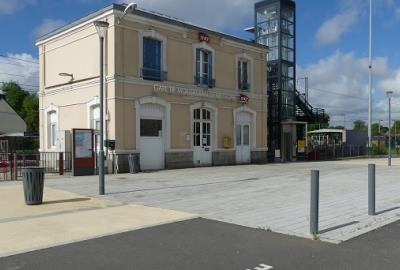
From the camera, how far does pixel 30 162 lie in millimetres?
22266

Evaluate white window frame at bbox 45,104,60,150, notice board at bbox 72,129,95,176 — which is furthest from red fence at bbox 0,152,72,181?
white window frame at bbox 45,104,60,150

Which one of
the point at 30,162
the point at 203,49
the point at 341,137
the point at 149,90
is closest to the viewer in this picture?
the point at 30,162

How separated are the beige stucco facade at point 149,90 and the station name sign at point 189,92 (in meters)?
0.05

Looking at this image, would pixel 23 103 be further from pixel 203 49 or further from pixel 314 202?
pixel 314 202

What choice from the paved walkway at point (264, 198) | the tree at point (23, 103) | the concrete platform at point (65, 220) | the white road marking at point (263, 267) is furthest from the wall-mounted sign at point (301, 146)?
the tree at point (23, 103)

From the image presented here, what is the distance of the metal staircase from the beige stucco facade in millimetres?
7436

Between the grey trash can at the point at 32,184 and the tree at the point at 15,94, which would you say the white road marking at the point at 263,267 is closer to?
the grey trash can at the point at 32,184

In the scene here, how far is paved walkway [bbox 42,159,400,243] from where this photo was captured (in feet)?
29.9

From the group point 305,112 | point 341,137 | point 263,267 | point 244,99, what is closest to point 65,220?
point 263,267

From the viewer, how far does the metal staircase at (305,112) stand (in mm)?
36062

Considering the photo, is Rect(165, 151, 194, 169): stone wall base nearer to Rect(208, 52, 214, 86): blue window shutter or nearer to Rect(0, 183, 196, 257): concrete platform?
Rect(208, 52, 214, 86): blue window shutter

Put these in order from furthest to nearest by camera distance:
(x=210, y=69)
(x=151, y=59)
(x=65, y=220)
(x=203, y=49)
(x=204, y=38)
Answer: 1. (x=210, y=69)
2. (x=203, y=49)
3. (x=204, y=38)
4. (x=151, y=59)
5. (x=65, y=220)

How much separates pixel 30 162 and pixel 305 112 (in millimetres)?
21471

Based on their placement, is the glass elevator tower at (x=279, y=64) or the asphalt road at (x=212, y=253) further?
the glass elevator tower at (x=279, y=64)
